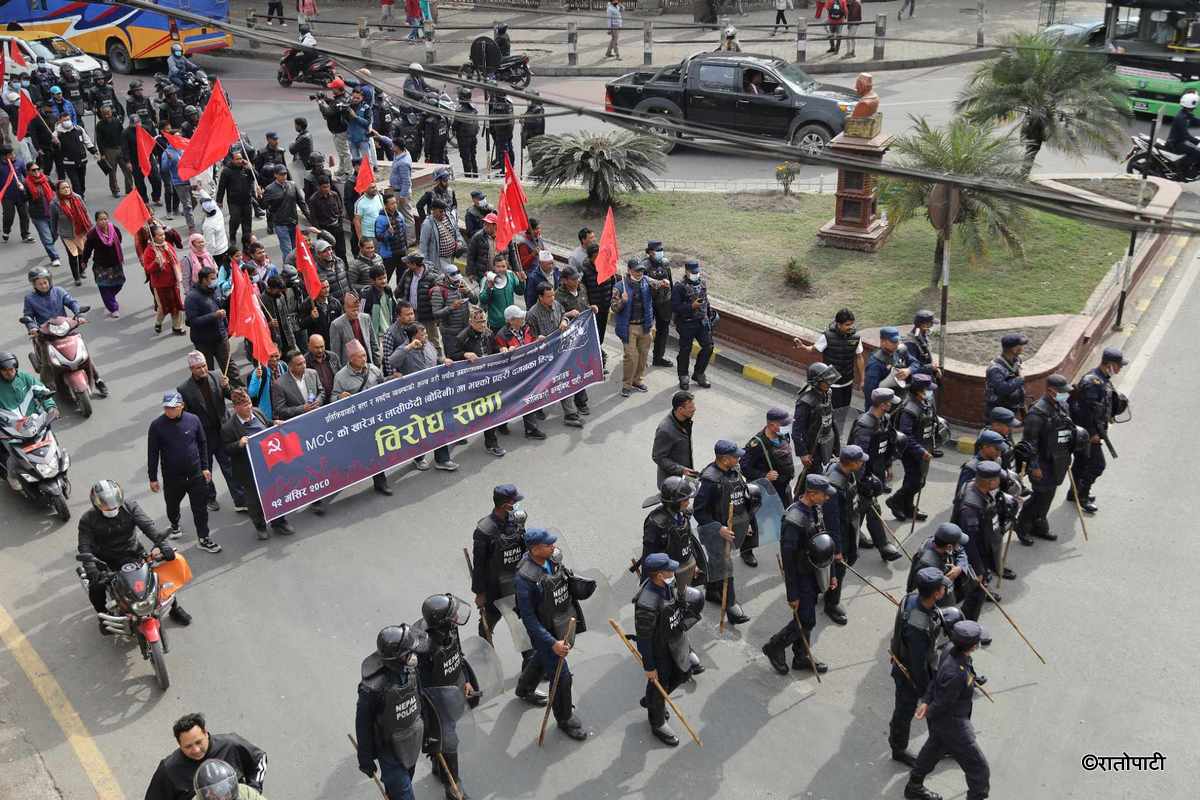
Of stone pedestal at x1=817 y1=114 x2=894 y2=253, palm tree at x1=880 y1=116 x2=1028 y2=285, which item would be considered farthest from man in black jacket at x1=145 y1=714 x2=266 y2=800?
stone pedestal at x1=817 y1=114 x2=894 y2=253

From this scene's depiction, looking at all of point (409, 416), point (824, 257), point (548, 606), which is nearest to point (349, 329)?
point (409, 416)

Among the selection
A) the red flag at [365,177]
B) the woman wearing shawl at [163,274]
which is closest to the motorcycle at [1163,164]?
the red flag at [365,177]

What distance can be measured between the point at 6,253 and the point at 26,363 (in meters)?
4.62

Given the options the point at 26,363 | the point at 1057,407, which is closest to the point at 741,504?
the point at 1057,407

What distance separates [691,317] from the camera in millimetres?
13375

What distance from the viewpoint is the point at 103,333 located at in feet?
51.0

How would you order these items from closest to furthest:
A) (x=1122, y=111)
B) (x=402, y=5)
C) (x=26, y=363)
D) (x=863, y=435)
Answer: (x=863, y=435) → (x=26, y=363) → (x=1122, y=111) → (x=402, y=5)

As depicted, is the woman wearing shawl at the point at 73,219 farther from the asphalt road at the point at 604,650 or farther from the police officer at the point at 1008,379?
the police officer at the point at 1008,379

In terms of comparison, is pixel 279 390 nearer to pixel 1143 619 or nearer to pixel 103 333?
pixel 103 333

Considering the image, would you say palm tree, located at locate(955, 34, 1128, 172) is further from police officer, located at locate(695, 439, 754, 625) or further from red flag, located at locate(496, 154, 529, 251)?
police officer, located at locate(695, 439, 754, 625)

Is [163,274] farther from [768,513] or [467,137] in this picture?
[768,513]

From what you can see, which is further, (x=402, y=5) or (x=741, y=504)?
(x=402, y=5)

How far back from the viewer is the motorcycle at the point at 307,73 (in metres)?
27.9

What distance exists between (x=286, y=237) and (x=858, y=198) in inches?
295
